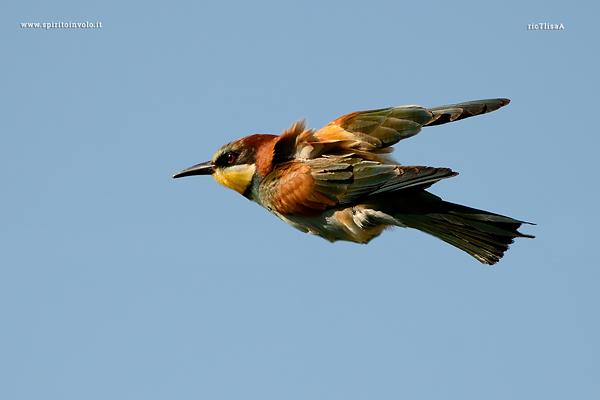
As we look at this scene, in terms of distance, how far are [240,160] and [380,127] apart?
3.34 feet

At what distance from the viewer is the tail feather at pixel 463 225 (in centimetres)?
451

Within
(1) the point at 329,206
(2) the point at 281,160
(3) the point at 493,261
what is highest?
(2) the point at 281,160

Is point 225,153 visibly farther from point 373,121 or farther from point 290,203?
point 373,121

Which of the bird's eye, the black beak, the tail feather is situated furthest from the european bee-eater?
the black beak

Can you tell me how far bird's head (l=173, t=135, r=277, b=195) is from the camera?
16.9 feet

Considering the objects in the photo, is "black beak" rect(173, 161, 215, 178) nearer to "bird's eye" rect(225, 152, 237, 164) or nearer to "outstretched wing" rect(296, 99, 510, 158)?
"bird's eye" rect(225, 152, 237, 164)

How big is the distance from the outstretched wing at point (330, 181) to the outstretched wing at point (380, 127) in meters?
0.08

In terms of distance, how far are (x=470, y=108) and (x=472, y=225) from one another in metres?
0.72

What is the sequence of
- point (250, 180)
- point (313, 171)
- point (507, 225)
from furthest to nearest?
point (250, 180), point (313, 171), point (507, 225)

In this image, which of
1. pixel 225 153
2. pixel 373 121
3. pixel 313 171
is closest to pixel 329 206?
pixel 313 171

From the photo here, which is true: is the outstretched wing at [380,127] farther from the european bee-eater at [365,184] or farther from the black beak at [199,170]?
the black beak at [199,170]

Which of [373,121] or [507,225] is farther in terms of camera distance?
[373,121]

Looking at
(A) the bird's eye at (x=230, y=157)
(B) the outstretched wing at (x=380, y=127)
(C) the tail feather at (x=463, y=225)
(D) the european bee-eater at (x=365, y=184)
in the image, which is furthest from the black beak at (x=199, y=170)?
(C) the tail feather at (x=463, y=225)

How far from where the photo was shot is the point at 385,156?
484 centimetres
